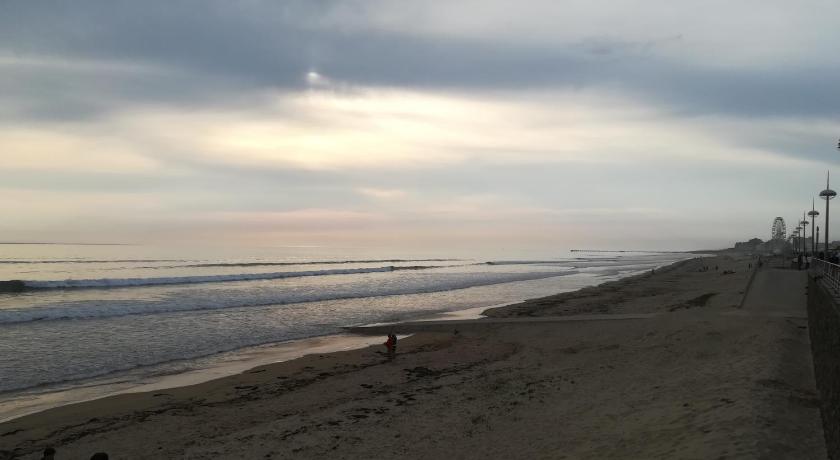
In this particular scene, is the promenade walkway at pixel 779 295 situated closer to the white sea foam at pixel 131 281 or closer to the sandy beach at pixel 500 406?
the sandy beach at pixel 500 406

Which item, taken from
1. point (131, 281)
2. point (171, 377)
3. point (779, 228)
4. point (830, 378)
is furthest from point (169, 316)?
point (779, 228)

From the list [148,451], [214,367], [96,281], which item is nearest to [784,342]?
[148,451]

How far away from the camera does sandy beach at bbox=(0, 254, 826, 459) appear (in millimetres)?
6734

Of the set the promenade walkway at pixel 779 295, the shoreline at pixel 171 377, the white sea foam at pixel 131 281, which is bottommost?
the white sea foam at pixel 131 281

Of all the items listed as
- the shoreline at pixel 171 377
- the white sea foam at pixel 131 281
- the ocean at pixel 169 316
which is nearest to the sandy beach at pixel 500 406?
the shoreline at pixel 171 377

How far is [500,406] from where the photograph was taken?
9.08 metres

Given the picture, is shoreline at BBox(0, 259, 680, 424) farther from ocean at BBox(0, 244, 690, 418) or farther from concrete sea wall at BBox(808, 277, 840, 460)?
concrete sea wall at BBox(808, 277, 840, 460)

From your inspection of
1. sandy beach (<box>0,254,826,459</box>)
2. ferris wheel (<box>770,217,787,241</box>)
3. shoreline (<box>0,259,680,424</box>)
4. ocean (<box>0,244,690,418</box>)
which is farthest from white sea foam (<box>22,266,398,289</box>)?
ferris wheel (<box>770,217,787,241</box>)

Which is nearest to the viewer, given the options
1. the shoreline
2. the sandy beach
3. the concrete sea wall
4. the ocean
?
the concrete sea wall

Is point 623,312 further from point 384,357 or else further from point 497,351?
point 384,357

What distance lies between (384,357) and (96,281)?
3195cm

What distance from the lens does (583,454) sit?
6.46 m

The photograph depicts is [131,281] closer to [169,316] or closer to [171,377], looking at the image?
[169,316]

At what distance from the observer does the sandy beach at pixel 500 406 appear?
6734 mm
